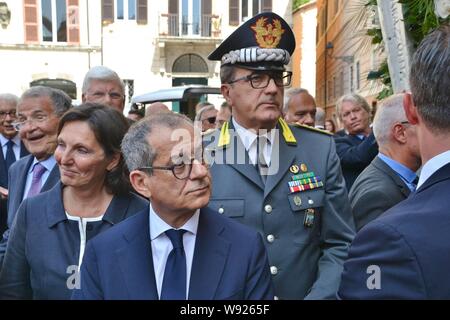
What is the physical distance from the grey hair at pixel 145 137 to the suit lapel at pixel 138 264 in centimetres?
26

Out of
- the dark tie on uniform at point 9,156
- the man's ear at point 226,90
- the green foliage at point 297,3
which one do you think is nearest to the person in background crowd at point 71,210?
the man's ear at point 226,90

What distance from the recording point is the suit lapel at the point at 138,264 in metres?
1.71

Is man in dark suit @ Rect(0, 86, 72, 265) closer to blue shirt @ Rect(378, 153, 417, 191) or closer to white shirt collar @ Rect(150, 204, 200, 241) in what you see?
white shirt collar @ Rect(150, 204, 200, 241)

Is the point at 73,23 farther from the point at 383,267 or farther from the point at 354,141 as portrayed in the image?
the point at 383,267

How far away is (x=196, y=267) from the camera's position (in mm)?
1757

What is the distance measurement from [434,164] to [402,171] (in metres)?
1.47

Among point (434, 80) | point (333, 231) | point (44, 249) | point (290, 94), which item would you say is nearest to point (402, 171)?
point (333, 231)

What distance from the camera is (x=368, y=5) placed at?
154 inches

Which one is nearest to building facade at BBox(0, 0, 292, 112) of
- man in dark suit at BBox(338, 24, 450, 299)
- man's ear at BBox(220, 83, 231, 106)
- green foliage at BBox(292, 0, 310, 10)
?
green foliage at BBox(292, 0, 310, 10)

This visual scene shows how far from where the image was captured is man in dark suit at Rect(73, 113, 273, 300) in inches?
67.9

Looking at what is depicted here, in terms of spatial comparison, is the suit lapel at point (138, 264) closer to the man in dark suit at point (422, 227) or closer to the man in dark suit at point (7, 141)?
the man in dark suit at point (422, 227)
